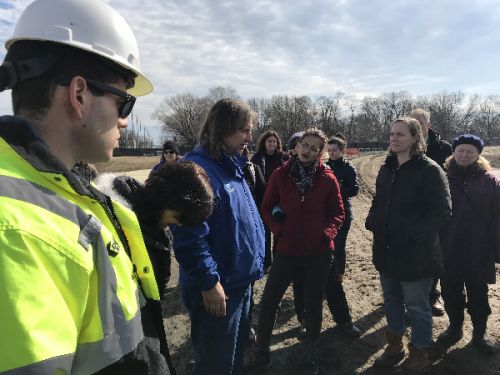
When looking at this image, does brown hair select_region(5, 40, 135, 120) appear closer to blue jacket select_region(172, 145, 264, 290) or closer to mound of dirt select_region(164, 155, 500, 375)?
blue jacket select_region(172, 145, 264, 290)

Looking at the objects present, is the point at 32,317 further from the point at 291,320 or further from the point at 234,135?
the point at 291,320

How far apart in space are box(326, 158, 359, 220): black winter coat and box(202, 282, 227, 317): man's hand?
3.45 meters

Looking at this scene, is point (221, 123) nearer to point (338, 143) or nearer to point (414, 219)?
point (414, 219)

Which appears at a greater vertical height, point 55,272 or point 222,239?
point 55,272

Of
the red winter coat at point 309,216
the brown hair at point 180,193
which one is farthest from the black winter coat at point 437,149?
the brown hair at point 180,193

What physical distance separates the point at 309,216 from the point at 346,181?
2147mm

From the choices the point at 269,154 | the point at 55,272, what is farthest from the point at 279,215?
the point at 55,272

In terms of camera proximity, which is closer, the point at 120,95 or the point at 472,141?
the point at 120,95

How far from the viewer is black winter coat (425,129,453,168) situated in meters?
4.68

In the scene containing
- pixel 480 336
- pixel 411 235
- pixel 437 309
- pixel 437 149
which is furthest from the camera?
pixel 437 149

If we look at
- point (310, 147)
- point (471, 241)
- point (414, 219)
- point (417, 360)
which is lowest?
point (417, 360)

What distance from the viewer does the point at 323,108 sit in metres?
76.7

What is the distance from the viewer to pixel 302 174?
12.0ft

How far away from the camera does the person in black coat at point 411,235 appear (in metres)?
3.29
